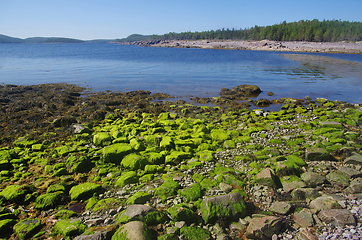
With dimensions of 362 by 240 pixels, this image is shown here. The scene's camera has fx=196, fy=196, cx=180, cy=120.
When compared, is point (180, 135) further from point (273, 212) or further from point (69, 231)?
point (69, 231)

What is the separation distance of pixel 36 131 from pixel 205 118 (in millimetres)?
11325

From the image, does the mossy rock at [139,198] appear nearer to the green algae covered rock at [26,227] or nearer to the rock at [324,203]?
the green algae covered rock at [26,227]

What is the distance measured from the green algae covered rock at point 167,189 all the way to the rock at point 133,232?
5.10 feet

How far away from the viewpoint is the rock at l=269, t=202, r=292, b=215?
5775mm

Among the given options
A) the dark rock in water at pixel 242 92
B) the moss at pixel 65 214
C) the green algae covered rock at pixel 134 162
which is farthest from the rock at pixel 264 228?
the dark rock in water at pixel 242 92

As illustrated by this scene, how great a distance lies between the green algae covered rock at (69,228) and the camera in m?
5.07

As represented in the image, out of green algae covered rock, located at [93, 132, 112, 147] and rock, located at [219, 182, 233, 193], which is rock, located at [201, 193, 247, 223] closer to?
rock, located at [219, 182, 233, 193]

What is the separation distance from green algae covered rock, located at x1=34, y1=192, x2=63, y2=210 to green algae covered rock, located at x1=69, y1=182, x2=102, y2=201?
A: 1.39 feet

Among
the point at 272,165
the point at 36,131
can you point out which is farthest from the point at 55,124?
the point at 272,165

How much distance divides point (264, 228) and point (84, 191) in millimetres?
5717

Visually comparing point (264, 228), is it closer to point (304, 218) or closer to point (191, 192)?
point (304, 218)

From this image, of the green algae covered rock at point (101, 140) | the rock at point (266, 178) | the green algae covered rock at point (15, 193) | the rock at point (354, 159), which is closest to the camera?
the green algae covered rock at point (15, 193)

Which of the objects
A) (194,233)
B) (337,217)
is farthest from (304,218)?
(194,233)

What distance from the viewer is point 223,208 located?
5555mm
